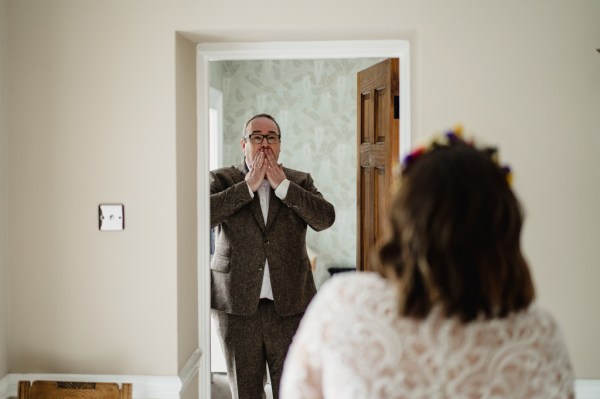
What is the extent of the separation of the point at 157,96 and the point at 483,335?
1623 millimetres

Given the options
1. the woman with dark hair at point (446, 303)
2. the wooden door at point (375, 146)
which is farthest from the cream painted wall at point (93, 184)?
the woman with dark hair at point (446, 303)

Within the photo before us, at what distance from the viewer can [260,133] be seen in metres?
3.03

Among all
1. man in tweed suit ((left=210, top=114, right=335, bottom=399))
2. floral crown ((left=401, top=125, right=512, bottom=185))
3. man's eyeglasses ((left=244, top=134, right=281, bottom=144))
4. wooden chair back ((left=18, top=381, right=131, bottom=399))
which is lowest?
wooden chair back ((left=18, top=381, right=131, bottom=399))

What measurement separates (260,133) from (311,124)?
6.75ft

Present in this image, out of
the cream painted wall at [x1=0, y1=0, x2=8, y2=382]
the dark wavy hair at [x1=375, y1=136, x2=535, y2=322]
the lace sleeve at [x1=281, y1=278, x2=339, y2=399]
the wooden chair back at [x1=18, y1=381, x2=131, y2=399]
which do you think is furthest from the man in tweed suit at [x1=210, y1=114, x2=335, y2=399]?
the dark wavy hair at [x1=375, y1=136, x2=535, y2=322]

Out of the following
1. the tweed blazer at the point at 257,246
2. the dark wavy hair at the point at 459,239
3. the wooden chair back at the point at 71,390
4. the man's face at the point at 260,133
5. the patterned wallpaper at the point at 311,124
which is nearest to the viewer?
the dark wavy hair at the point at 459,239

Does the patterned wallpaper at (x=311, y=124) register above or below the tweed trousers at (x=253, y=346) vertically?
above

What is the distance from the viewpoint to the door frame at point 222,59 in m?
2.45

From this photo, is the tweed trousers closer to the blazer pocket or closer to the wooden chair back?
the blazer pocket

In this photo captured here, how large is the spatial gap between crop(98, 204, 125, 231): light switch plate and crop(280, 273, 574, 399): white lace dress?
1.45m

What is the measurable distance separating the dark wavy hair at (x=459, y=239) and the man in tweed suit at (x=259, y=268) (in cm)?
190

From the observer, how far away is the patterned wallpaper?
502 cm

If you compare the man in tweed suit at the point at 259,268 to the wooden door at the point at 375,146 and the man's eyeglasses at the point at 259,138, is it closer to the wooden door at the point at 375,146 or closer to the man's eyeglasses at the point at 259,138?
the man's eyeglasses at the point at 259,138

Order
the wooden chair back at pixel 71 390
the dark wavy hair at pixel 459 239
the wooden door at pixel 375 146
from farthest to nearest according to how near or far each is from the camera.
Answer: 1. the wooden door at pixel 375 146
2. the wooden chair back at pixel 71 390
3. the dark wavy hair at pixel 459 239
